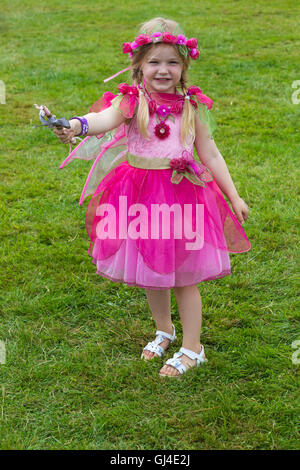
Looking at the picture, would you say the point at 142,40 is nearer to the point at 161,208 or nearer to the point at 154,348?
the point at 161,208

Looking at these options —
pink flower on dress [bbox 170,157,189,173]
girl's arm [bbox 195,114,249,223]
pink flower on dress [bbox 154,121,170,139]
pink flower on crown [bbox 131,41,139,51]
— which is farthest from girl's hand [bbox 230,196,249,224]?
pink flower on crown [bbox 131,41,139,51]

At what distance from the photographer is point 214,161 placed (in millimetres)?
2457

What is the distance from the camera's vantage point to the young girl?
232cm

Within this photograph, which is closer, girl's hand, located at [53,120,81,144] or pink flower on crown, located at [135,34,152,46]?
girl's hand, located at [53,120,81,144]

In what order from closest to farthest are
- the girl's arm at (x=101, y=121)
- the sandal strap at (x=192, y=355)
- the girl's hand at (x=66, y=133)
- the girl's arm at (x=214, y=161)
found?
the girl's hand at (x=66, y=133), the girl's arm at (x=101, y=121), the girl's arm at (x=214, y=161), the sandal strap at (x=192, y=355)

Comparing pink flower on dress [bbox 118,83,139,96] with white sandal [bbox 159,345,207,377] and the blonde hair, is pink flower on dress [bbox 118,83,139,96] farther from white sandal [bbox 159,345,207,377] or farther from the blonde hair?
white sandal [bbox 159,345,207,377]

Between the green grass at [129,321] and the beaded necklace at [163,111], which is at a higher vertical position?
the beaded necklace at [163,111]

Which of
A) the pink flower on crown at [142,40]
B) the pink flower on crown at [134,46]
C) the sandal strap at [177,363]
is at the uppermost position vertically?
the pink flower on crown at [142,40]

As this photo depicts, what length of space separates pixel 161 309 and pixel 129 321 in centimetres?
30

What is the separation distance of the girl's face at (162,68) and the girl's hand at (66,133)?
17.1 inches

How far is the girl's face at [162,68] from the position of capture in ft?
7.55

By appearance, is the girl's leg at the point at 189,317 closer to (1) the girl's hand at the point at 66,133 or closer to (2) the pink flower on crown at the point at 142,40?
(1) the girl's hand at the point at 66,133

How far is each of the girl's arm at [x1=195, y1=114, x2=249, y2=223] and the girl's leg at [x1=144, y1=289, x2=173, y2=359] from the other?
1.70 feet

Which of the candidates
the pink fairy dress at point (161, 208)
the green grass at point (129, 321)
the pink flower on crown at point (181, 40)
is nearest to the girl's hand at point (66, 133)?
the pink fairy dress at point (161, 208)
